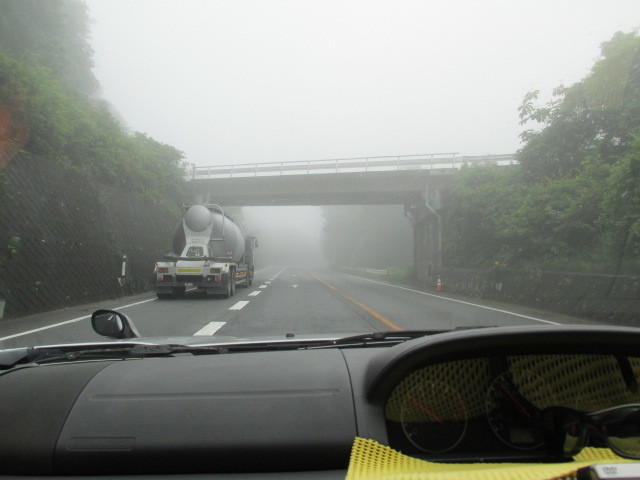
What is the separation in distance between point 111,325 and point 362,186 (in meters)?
27.2

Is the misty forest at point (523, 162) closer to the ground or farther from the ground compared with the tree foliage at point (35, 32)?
closer to the ground

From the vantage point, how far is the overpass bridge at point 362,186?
94.4 ft

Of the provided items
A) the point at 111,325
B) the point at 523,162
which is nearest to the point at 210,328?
the point at 111,325

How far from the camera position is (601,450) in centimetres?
166

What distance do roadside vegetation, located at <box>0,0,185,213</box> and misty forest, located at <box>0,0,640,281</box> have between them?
0.06 m

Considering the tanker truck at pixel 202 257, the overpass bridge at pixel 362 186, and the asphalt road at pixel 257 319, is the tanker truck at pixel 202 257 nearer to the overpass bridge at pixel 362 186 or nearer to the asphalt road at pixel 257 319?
the asphalt road at pixel 257 319

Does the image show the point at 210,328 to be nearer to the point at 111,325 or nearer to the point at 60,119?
the point at 111,325

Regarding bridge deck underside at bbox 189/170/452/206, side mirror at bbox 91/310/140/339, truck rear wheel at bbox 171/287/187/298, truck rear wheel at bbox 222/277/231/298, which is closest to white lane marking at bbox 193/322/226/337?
side mirror at bbox 91/310/140/339

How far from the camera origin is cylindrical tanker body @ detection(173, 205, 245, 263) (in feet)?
55.9

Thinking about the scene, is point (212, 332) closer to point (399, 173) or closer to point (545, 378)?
point (545, 378)

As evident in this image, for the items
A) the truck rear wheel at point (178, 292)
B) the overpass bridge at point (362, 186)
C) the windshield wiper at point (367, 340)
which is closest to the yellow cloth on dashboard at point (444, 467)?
the windshield wiper at point (367, 340)

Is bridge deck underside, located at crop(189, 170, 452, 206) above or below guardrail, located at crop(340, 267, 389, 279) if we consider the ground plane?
above

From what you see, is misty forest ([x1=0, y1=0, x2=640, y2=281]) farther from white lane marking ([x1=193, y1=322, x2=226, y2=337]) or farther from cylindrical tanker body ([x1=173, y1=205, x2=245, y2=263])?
white lane marking ([x1=193, y1=322, x2=226, y2=337])

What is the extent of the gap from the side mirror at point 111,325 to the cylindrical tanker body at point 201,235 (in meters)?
12.8
